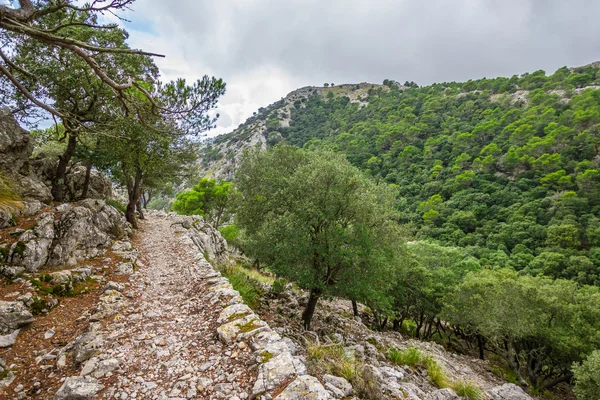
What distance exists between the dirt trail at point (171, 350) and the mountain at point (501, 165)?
14.0 m

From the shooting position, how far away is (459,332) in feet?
98.2

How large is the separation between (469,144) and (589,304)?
63566 mm

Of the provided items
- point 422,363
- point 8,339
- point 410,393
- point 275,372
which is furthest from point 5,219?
point 422,363

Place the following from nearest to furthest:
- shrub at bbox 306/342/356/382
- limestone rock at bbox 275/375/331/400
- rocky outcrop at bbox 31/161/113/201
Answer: limestone rock at bbox 275/375/331/400
shrub at bbox 306/342/356/382
rocky outcrop at bbox 31/161/113/201

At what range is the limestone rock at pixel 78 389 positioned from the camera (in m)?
3.71

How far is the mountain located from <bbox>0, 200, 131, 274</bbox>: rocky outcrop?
16566 millimetres

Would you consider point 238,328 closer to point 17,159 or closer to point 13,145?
point 17,159

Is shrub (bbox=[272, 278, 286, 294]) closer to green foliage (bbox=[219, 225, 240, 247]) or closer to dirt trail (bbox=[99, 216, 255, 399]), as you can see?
dirt trail (bbox=[99, 216, 255, 399])

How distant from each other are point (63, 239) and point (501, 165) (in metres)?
78.0

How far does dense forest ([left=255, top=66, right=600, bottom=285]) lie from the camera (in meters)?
40.5

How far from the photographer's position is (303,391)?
3.66 meters

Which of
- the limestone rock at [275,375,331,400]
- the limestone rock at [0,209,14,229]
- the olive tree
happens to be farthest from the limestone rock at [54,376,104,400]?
the olive tree

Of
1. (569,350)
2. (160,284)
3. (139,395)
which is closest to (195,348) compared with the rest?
(139,395)

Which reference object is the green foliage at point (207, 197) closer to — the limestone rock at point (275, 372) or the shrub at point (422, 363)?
the shrub at point (422, 363)
